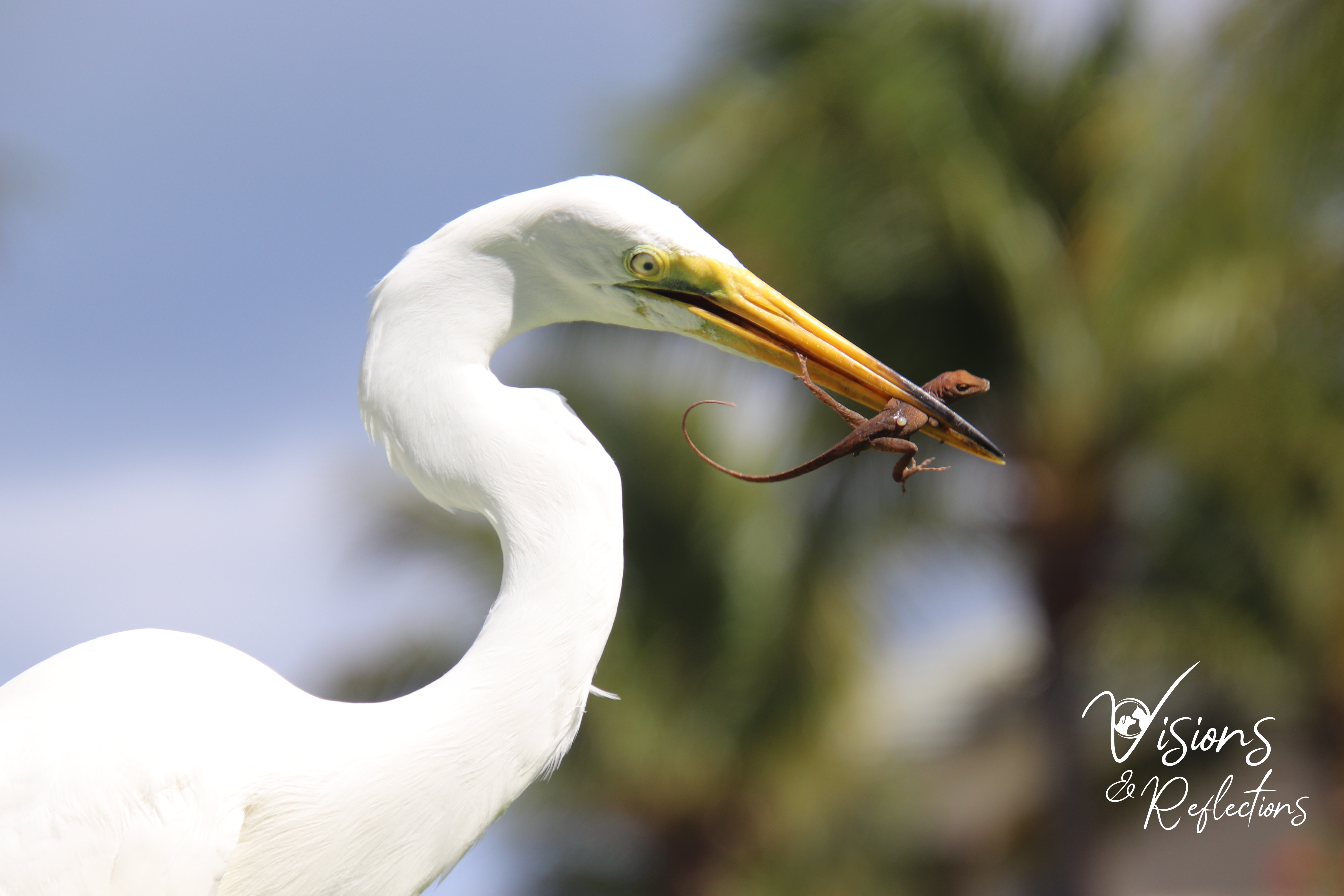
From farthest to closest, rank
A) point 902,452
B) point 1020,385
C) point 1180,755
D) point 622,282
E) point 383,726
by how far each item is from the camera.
→ 1. point 1180,755
2. point 1020,385
3. point 622,282
4. point 902,452
5. point 383,726

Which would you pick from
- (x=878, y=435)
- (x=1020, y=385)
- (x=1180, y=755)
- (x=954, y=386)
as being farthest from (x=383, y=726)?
(x=1180, y=755)

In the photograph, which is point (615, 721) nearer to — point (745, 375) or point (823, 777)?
point (823, 777)

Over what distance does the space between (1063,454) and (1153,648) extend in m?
1.95

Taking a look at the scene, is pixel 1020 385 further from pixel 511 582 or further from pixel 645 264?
pixel 511 582

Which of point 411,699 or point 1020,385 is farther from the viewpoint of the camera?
point 1020,385

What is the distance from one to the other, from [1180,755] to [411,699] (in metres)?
10.0

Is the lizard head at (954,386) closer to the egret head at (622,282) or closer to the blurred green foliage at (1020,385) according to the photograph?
the egret head at (622,282)

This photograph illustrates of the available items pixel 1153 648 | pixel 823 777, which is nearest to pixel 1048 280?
pixel 1153 648

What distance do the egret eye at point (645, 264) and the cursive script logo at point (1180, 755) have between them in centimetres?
699

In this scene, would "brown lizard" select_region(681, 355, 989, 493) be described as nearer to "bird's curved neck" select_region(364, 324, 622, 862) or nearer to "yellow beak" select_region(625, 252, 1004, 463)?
"yellow beak" select_region(625, 252, 1004, 463)

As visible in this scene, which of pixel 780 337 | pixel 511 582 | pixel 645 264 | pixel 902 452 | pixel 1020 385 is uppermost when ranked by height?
pixel 645 264

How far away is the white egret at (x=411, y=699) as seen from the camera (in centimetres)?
176

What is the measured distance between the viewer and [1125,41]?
9492mm

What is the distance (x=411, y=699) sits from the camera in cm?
183
